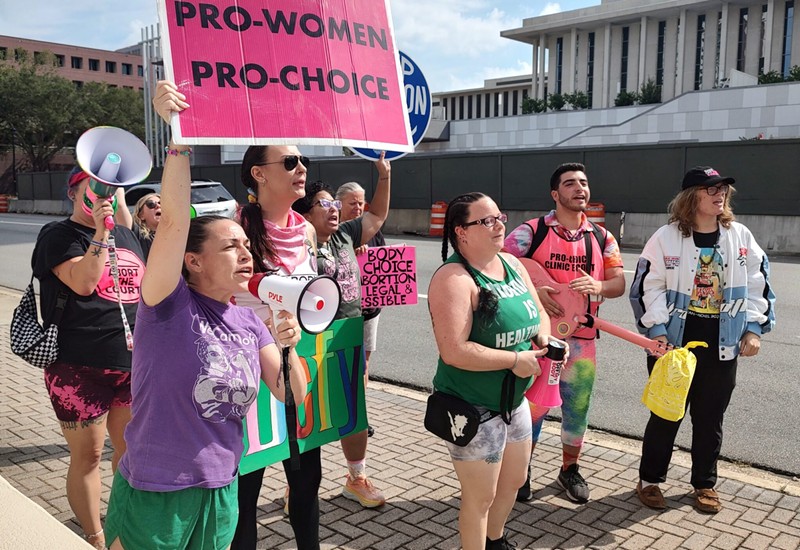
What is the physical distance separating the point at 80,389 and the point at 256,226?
1.28 m

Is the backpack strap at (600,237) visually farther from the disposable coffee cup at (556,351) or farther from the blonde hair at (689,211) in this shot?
the disposable coffee cup at (556,351)

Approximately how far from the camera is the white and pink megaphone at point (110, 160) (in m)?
3.31

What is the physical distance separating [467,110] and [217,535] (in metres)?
101

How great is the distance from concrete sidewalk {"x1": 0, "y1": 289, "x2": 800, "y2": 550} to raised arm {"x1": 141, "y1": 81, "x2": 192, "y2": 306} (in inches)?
45.3

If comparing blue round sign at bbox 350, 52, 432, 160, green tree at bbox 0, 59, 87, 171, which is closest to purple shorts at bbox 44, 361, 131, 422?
blue round sign at bbox 350, 52, 432, 160

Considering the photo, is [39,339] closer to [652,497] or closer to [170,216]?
[170,216]

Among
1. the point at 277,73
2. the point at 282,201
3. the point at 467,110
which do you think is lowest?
the point at 282,201

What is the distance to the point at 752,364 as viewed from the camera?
729 cm

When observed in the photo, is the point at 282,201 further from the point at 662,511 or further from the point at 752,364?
the point at 752,364

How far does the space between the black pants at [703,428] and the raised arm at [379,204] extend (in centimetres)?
205

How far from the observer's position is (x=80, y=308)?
12.0 ft

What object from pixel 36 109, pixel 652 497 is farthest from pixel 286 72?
pixel 36 109

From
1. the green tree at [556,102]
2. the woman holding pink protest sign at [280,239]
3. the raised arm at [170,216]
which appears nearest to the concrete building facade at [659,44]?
the green tree at [556,102]

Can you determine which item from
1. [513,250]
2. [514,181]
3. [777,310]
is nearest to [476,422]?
[513,250]
